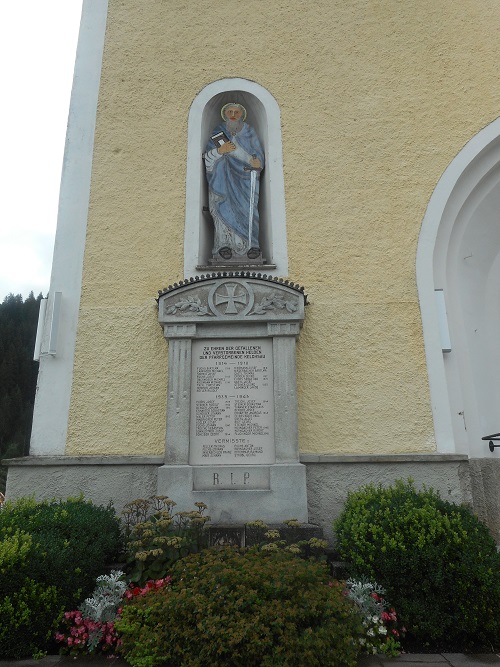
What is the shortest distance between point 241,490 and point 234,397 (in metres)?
0.91

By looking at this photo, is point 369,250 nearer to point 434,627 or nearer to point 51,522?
point 434,627

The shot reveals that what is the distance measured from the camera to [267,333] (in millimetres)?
5094

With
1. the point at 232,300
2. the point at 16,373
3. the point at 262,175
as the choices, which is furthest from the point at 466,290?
the point at 16,373

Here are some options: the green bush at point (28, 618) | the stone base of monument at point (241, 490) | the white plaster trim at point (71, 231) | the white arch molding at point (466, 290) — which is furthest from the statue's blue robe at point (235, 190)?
the green bush at point (28, 618)

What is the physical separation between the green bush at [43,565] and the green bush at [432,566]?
6.45ft

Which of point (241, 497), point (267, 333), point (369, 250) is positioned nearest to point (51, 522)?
point (241, 497)

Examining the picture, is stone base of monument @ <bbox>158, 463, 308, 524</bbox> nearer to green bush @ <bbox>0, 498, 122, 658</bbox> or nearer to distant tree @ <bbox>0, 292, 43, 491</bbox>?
green bush @ <bbox>0, 498, 122, 658</bbox>

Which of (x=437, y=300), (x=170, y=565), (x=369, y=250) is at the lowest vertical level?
(x=170, y=565)

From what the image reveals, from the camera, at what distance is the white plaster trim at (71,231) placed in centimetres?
519

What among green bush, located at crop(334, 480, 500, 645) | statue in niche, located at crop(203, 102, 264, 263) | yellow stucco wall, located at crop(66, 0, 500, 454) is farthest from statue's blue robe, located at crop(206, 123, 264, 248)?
green bush, located at crop(334, 480, 500, 645)

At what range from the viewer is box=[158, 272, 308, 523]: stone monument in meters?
4.62

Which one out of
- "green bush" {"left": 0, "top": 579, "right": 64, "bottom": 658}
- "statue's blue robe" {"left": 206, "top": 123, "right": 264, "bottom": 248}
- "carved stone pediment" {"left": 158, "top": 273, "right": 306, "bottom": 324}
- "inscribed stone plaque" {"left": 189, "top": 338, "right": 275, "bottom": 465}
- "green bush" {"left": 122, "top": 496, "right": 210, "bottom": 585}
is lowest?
"green bush" {"left": 0, "top": 579, "right": 64, "bottom": 658}

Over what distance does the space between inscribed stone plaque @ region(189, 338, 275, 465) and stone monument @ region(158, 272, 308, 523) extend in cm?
1

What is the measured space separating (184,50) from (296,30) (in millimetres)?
1577
